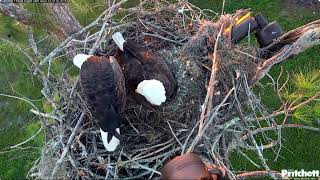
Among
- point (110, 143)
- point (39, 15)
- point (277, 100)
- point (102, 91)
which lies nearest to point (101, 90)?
point (102, 91)

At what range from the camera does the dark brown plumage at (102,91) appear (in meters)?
2.27

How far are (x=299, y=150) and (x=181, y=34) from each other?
2234 millimetres

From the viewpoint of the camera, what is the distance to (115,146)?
7.50 feet

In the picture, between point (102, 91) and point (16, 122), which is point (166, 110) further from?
point (16, 122)

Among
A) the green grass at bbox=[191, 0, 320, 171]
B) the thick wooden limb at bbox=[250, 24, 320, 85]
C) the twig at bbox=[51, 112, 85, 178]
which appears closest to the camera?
the twig at bbox=[51, 112, 85, 178]

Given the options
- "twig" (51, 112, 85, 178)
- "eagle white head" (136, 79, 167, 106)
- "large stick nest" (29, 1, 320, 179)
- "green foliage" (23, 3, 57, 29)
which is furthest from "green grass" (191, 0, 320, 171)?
"twig" (51, 112, 85, 178)

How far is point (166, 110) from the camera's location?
2510 mm

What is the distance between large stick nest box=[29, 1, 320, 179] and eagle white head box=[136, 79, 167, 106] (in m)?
0.09

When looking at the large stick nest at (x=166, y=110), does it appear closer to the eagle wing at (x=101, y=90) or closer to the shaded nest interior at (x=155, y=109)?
the shaded nest interior at (x=155, y=109)

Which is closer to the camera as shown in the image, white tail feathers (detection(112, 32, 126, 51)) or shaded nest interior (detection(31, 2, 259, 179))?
shaded nest interior (detection(31, 2, 259, 179))

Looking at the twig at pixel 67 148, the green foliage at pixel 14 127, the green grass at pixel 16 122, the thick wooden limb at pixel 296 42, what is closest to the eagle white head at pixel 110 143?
the twig at pixel 67 148

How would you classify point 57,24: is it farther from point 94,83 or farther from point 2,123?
point 2,123

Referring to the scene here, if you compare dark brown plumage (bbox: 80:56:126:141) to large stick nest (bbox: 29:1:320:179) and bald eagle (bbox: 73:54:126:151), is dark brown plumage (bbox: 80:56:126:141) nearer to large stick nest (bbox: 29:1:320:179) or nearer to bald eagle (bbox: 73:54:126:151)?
bald eagle (bbox: 73:54:126:151)

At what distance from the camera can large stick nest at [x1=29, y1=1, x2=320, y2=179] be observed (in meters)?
2.29
